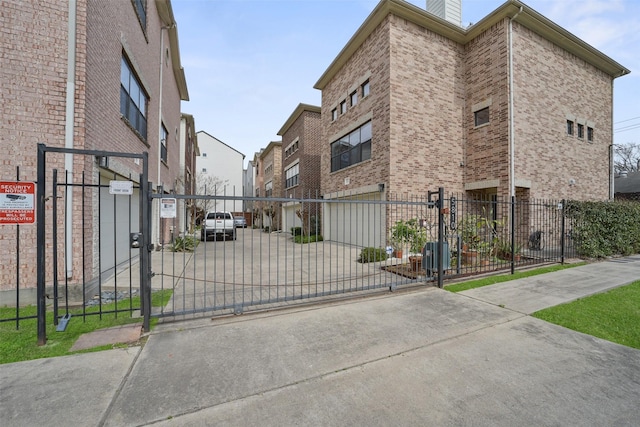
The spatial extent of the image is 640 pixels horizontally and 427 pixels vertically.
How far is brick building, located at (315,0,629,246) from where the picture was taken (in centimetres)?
1064

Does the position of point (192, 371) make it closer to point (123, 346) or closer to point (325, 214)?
point (123, 346)

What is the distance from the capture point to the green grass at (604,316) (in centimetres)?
380

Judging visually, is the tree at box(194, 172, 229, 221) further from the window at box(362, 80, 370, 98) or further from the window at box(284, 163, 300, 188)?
the window at box(362, 80, 370, 98)

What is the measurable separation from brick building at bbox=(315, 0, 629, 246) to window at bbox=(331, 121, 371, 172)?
0.30 feet

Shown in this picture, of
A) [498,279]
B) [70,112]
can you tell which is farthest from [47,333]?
[498,279]

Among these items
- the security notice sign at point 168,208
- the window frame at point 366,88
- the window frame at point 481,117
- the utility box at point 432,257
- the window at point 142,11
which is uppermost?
the window at point 142,11

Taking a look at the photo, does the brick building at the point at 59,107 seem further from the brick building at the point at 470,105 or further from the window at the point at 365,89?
the window at the point at 365,89

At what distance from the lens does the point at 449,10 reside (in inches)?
490

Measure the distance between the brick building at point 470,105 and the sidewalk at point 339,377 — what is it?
7.46m

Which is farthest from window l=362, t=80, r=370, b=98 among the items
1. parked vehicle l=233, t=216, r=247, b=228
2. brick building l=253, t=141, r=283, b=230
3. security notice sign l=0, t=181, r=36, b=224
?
brick building l=253, t=141, r=283, b=230

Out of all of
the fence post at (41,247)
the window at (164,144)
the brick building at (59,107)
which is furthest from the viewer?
the window at (164,144)

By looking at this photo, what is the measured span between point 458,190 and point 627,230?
565 centimetres

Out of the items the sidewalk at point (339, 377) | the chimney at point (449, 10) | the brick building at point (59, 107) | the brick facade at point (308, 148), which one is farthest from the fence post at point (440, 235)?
the brick facade at point (308, 148)

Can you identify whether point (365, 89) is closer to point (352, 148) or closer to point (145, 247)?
point (352, 148)
